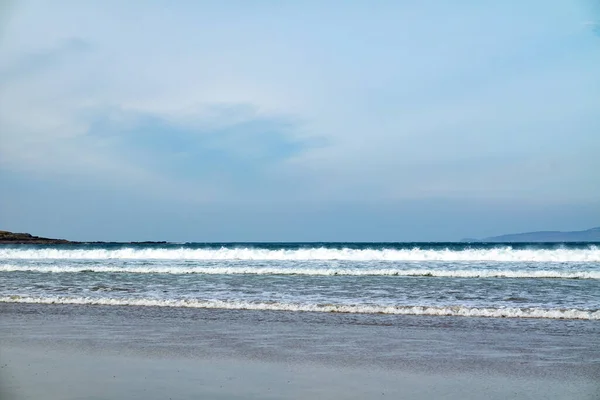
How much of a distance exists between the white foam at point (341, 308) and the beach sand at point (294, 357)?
76 centimetres

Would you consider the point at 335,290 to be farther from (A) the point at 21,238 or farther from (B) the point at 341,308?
(A) the point at 21,238

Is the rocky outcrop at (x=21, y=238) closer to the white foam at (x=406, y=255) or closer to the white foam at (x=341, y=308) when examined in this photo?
the white foam at (x=406, y=255)

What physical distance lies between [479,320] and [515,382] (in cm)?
470

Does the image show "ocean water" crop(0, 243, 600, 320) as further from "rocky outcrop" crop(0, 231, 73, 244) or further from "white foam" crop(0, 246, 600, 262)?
"rocky outcrop" crop(0, 231, 73, 244)

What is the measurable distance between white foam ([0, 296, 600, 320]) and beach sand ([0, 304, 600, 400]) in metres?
0.76

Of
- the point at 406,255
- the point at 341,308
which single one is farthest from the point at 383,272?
the point at 406,255

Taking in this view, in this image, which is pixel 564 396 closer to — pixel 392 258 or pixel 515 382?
pixel 515 382

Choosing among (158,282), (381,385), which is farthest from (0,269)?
(381,385)

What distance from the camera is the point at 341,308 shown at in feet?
40.2

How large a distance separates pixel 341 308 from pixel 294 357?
4.82m

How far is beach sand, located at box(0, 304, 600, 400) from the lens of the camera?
232 inches

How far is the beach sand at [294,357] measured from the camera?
19.3 ft

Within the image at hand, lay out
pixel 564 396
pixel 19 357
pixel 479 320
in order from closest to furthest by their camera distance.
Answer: pixel 564 396 < pixel 19 357 < pixel 479 320

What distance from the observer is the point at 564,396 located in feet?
18.7
